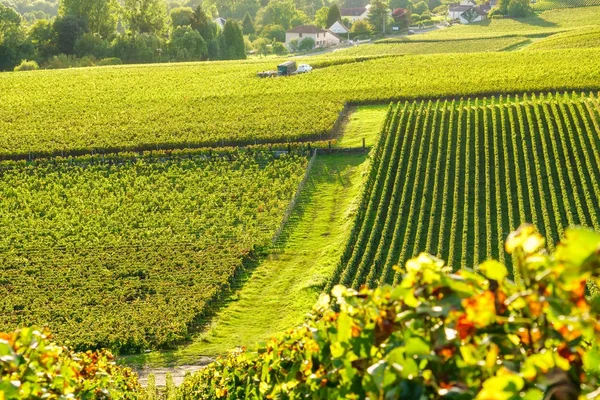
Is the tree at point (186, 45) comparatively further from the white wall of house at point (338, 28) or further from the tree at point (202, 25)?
the white wall of house at point (338, 28)

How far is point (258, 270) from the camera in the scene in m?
33.1

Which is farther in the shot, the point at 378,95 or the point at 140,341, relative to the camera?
the point at 378,95

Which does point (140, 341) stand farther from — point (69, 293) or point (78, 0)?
point (78, 0)

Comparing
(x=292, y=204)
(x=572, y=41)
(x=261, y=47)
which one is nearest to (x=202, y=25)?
(x=261, y=47)

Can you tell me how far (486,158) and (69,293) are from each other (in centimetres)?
2183

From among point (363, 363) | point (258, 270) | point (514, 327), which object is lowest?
point (258, 270)

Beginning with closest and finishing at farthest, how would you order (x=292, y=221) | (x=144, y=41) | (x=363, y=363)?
(x=363, y=363)
(x=292, y=221)
(x=144, y=41)

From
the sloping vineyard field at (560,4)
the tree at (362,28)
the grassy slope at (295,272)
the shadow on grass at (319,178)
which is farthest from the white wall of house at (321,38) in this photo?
the grassy slope at (295,272)

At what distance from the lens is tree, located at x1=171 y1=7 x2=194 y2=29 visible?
105 metres

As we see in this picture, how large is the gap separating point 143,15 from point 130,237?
72903 mm

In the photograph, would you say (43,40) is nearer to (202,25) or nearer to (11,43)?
(11,43)

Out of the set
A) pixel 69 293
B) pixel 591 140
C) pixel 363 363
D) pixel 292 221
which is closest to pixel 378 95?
pixel 591 140

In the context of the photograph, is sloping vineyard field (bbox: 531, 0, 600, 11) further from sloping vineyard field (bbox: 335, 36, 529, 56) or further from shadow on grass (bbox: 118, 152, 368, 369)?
shadow on grass (bbox: 118, 152, 368, 369)

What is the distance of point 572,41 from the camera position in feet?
273
